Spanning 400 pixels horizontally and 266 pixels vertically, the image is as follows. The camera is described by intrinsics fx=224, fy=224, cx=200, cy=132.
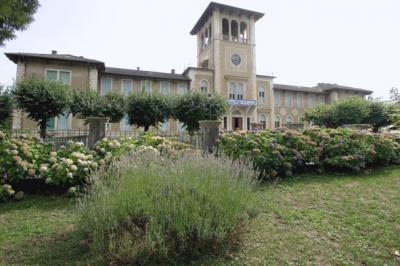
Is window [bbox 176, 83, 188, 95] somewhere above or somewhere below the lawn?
above

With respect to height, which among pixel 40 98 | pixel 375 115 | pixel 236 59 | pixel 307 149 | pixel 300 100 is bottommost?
pixel 307 149

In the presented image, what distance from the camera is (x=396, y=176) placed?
5273 millimetres

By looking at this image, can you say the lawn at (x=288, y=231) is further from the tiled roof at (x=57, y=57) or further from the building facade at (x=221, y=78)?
Result: the tiled roof at (x=57, y=57)

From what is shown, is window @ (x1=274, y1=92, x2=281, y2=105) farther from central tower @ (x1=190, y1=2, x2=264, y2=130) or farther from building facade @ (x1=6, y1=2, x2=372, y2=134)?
central tower @ (x1=190, y1=2, x2=264, y2=130)

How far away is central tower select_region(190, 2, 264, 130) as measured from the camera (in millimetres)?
24391

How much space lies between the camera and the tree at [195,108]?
15.5 metres

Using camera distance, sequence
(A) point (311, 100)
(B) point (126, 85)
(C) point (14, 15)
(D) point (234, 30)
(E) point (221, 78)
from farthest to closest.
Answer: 1. (A) point (311, 100)
2. (D) point (234, 30)
3. (E) point (221, 78)
4. (B) point (126, 85)
5. (C) point (14, 15)

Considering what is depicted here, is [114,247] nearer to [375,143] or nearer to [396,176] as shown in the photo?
[396,176]

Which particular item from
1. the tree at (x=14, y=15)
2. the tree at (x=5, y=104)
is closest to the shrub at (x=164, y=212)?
the tree at (x=14, y=15)

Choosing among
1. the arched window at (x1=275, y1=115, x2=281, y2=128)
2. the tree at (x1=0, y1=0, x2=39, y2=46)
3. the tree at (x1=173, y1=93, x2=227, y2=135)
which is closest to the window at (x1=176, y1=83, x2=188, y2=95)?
the tree at (x1=173, y1=93, x2=227, y2=135)

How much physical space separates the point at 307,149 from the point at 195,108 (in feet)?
34.3

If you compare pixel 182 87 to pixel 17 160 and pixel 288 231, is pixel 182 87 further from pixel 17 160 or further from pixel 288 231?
pixel 288 231

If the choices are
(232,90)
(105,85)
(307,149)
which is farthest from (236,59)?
(307,149)

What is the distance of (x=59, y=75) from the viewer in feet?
60.5
